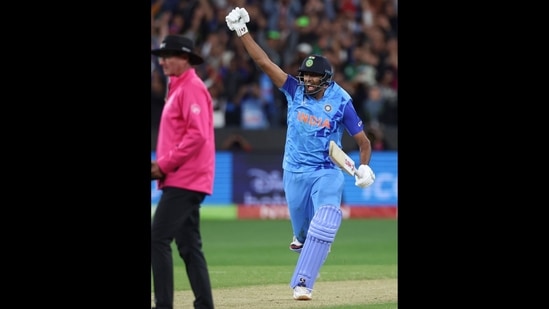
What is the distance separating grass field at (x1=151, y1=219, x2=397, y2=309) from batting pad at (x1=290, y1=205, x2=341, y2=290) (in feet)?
0.93

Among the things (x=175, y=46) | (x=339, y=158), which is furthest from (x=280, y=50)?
(x=175, y=46)

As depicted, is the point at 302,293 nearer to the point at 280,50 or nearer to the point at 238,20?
the point at 238,20

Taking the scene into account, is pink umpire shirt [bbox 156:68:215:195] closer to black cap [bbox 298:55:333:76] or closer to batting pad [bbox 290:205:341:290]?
batting pad [bbox 290:205:341:290]

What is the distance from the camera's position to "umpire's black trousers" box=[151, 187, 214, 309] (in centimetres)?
898

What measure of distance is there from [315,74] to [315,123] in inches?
18.4

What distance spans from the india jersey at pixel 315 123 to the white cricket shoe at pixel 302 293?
1.15 m

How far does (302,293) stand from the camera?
10.4 meters

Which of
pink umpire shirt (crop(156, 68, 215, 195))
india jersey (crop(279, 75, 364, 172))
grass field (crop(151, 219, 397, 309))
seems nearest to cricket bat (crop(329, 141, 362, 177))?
india jersey (crop(279, 75, 364, 172))
